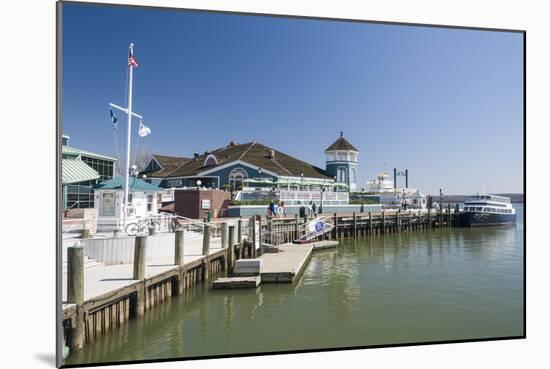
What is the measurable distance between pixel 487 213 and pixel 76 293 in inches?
1272

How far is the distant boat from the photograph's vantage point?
112 ft

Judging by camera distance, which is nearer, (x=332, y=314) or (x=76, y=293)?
(x=76, y=293)

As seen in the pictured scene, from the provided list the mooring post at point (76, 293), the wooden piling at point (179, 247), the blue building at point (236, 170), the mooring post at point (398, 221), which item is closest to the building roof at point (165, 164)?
the blue building at point (236, 170)

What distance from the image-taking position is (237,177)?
25.6m

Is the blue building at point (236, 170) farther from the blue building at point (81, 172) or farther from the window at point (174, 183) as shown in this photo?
the blue building at point (81, 172)

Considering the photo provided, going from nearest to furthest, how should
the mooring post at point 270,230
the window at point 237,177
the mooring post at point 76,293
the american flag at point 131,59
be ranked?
the mooring post at point 76,293
the american flag at point 131,59
the mooring post at point 270,230
the window at point 237,177

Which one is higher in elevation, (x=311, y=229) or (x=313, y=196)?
(x=313, y=196)

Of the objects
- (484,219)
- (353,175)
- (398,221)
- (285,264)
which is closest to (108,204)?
(285,264)

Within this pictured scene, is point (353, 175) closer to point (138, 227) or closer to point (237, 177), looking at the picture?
point (237, 177)

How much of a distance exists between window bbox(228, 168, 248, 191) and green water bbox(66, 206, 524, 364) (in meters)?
10.8

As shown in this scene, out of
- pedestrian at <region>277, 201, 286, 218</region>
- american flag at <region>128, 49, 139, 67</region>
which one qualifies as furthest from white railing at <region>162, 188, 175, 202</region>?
american flag at <region>128, 49, 139, 67</region>

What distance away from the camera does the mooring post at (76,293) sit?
684 centimetres

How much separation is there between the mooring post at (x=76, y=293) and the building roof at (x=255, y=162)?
61.6ft
